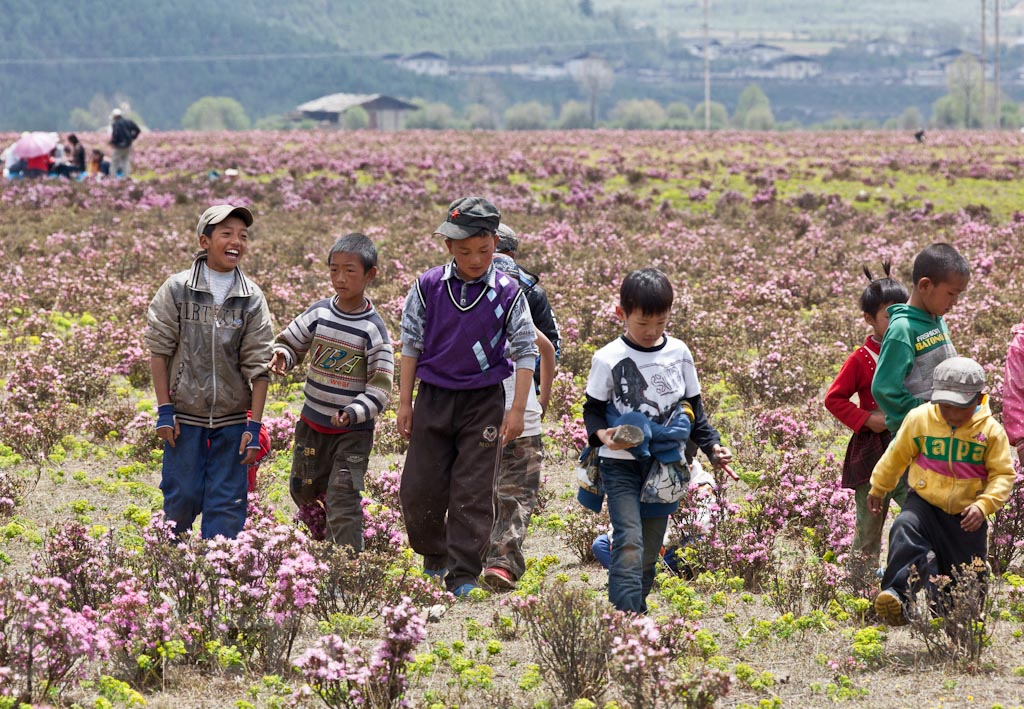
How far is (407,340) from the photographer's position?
6.25m

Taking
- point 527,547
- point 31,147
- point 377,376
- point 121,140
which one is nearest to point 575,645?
point 377,376

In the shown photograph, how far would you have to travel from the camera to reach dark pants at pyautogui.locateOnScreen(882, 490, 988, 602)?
5570 millimetres

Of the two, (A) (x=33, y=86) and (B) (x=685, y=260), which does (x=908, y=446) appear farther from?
(A) (x=33, y=86)

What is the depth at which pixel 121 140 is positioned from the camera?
3142 centimetres

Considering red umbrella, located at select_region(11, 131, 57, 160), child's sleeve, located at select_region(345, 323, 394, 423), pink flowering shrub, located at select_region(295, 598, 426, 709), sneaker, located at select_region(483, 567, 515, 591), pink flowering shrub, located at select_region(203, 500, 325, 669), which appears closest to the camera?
pink flowering shrub, located at select_region(295, 598, 426, 709)

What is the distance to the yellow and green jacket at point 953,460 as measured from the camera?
18.0 feet

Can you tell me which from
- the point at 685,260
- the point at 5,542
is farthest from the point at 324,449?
the point at 685,260

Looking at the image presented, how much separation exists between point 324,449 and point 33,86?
187 metres

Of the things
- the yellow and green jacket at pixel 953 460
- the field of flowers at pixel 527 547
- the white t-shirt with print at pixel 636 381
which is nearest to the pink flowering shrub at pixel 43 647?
the field of flowers at pixel 527 547

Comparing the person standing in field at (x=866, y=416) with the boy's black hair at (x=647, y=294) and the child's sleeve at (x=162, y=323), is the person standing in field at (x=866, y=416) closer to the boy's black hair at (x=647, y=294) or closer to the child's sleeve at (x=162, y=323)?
the boy's black hair at (x=647, y=294)

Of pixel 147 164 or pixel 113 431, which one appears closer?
pixel 113 431

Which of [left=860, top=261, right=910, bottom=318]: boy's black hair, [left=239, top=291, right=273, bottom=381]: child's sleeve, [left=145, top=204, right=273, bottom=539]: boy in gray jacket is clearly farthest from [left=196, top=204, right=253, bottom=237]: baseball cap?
[left=860, top=261, right=910, bottom=318]: boy's black hair

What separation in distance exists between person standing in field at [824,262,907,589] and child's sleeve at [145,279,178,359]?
317cm

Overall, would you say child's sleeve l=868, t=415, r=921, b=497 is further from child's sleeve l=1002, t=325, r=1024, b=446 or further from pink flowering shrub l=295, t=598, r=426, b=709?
pink flowering shrub l=295, t=598, r=426, b=709
